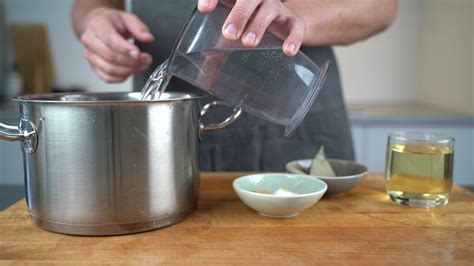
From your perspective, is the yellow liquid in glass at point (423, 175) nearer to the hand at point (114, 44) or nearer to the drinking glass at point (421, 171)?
the drinking glass at point (421, 171)

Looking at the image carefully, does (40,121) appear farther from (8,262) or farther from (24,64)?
(24,64)

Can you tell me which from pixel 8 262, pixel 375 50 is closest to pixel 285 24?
pixel 8 262

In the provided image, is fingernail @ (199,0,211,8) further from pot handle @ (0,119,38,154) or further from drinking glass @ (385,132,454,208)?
drinking glass @ (385,132,454,208)

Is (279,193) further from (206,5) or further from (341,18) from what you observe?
(341,18)

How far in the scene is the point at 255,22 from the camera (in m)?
0.60

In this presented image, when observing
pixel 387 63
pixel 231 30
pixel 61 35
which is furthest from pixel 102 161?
pixel 387 63

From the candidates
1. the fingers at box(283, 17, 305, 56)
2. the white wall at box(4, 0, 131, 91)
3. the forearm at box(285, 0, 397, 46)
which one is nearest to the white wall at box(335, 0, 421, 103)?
the white wall at box(4, 0, 131, 91)

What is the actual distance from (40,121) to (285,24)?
34cm

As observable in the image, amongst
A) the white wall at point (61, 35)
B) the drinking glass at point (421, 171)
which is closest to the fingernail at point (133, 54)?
the drinking glass at point (421, 171)

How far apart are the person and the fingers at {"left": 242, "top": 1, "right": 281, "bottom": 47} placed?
22cm

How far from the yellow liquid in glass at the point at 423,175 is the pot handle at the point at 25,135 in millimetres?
529

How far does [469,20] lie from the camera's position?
6.43 feet

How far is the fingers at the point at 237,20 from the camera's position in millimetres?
581

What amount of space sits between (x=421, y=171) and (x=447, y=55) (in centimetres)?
161
